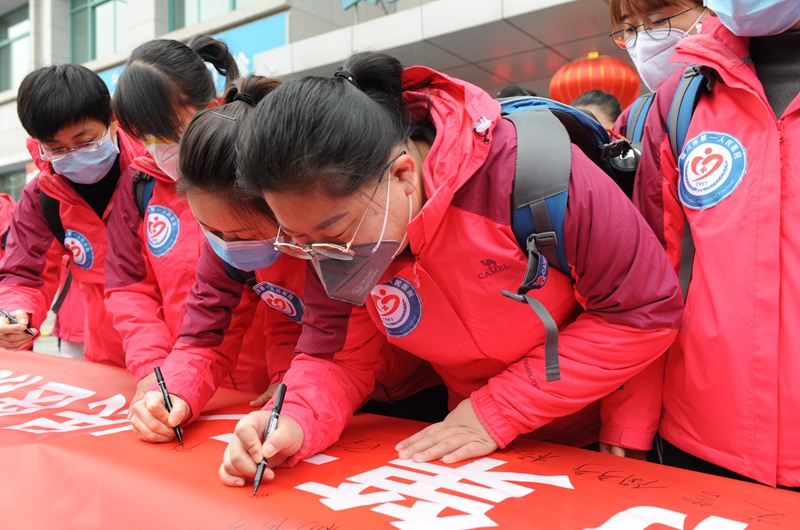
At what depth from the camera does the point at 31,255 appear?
6.59 ft

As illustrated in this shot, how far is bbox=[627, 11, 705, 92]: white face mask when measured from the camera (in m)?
1.47

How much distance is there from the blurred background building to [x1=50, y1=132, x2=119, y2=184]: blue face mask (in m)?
1.52

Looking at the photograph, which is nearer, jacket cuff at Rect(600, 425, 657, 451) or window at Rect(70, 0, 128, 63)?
jacket cuff at Rect(600, 425, 657, 451)

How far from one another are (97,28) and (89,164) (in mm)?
10928

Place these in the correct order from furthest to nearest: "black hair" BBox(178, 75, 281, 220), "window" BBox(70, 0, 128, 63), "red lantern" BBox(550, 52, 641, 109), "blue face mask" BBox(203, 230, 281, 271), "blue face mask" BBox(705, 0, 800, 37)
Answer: "window" BBox(70, 0, 128, 63)
"red lantern" BBox(550, 52, 641, 109)
"blue face mask" BBox(203, 230, 281, 271)
"black hair" BBox(178, 75, 281, 220)
"blue face mask" BBox(705, 0, 800, 37)

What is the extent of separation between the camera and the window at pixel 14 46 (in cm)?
1254

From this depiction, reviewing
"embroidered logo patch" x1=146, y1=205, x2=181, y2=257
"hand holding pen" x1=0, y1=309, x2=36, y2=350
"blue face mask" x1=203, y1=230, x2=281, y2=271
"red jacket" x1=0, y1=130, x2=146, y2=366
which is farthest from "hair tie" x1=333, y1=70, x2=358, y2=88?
"hand holding pen" x1=0, y1=309, x2=36, y2=350

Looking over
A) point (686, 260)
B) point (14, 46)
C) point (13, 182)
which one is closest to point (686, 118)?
point (686, 260)

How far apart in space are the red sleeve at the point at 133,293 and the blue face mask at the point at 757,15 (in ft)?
4.68

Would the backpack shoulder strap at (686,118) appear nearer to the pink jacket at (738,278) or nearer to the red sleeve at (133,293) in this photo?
the pink jacket at (738,278)

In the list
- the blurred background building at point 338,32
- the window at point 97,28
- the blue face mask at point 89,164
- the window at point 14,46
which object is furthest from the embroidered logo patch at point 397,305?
the window at point 14,46

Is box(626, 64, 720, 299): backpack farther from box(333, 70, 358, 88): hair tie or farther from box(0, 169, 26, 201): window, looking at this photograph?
box(0, 169, 26, 201): window

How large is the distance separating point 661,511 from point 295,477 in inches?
22.4

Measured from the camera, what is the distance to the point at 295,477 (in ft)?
3.50
